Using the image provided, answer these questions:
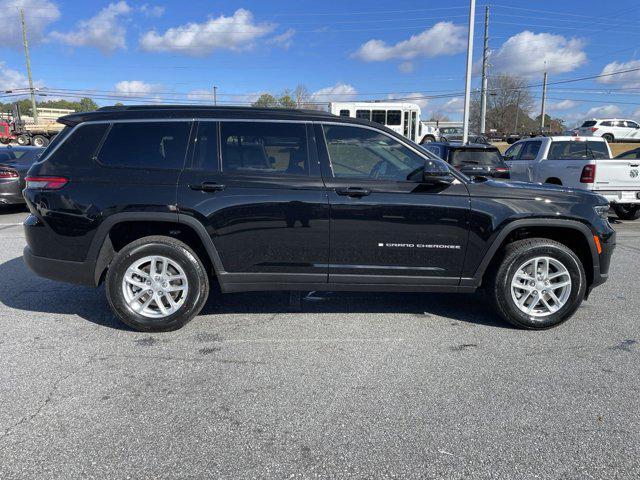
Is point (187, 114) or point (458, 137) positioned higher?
point (458, 137)

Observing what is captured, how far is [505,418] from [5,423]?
119 inches

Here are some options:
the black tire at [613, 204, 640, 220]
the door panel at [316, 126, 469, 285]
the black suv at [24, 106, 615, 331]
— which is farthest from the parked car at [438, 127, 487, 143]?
the door panel at [316, 126, 469, 285]

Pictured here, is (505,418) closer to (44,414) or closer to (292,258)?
(292,258)

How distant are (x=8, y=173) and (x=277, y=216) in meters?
9.27

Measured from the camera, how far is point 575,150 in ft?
34.6

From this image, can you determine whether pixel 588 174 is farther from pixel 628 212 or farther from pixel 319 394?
pixel 319 394

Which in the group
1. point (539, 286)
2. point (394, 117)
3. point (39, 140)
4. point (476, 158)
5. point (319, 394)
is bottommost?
point (319, 394)

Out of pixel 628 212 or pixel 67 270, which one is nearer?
pixel 67 270

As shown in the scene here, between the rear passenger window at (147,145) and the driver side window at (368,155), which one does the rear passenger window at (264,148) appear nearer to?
the driver side window at (368,155)

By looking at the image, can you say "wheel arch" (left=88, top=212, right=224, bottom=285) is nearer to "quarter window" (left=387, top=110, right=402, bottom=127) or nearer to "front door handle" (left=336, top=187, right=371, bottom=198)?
"front door handle" (left=336, top=187, right=371, bottom=198)

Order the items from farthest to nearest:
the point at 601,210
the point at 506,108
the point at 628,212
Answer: the point at 506,108 → the point at 628,212 → the point at 601,210

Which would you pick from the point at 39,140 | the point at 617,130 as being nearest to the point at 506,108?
the point at 617,130

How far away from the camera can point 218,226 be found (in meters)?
3.94

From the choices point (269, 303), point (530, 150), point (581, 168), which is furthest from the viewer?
point (530, 150)
